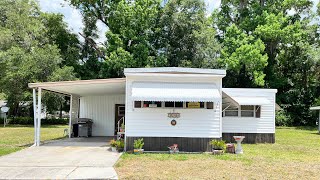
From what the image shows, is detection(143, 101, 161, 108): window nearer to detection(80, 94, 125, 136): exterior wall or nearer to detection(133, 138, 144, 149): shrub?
detection(133, 138, 144, 149): shrub

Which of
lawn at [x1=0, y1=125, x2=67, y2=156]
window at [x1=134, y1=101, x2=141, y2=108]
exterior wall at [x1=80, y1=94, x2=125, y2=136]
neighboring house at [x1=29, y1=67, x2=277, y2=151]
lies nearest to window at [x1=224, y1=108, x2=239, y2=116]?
neighboring house at [x1=29, y1=67, x2=277, y2=151]

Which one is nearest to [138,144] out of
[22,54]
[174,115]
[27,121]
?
[174,115]

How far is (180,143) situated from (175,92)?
1.86 m

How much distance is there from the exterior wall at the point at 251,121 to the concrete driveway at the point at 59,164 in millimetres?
6316

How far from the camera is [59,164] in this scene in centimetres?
941

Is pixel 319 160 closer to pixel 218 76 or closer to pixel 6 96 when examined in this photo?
pixel 218 76

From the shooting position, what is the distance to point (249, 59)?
3084 centimetres

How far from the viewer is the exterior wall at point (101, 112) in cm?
1995

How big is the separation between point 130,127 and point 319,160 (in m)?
6.25

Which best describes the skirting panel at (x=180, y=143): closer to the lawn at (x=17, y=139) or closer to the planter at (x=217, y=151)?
the planter at (x=217, y=151)

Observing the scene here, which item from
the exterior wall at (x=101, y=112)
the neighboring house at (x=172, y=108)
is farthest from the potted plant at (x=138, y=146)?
the exterior wall at (x=101, y=112)

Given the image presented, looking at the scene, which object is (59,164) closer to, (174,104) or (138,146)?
(138,146)

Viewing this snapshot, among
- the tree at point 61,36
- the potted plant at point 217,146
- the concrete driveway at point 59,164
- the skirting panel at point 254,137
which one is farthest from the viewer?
the tree at point 61,36

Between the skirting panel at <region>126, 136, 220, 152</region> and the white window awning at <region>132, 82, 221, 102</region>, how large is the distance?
5.19ft
